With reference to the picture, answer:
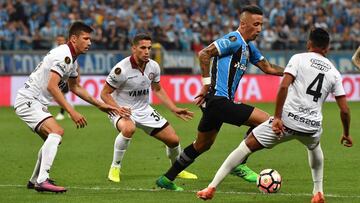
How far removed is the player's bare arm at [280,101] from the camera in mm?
9477

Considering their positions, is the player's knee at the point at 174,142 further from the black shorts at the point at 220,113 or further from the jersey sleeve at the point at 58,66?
the jersey sleeve at the point at 58,66

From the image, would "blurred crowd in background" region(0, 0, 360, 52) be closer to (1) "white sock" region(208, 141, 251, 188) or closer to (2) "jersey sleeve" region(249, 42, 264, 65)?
(2) "jersey sleeve" region(249, 42, 264, 65)

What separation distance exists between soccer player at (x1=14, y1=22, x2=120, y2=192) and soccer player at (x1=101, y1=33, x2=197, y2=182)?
136 cm

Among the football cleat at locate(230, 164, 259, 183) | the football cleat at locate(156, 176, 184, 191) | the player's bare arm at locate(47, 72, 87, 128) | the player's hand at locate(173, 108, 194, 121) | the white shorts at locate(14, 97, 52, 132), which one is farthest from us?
the football cleat at locate(230, 164, 259, 183)

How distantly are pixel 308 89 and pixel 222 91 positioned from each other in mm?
1770

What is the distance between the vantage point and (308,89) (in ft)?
31.8

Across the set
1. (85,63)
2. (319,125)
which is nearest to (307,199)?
(319,125)

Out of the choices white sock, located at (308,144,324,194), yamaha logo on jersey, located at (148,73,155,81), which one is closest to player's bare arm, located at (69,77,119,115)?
yamaha logo on jersey, located at (148,73,155,81)

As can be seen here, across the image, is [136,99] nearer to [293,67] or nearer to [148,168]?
[148,168]

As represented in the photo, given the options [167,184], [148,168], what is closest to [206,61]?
[167,184]

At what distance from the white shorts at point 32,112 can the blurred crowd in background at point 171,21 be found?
1882cm

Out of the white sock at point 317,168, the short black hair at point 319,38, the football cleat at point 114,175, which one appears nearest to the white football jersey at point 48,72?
the football cleat at point 114,175

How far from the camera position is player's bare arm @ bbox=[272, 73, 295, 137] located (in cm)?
948

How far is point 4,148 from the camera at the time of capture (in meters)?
16.9
